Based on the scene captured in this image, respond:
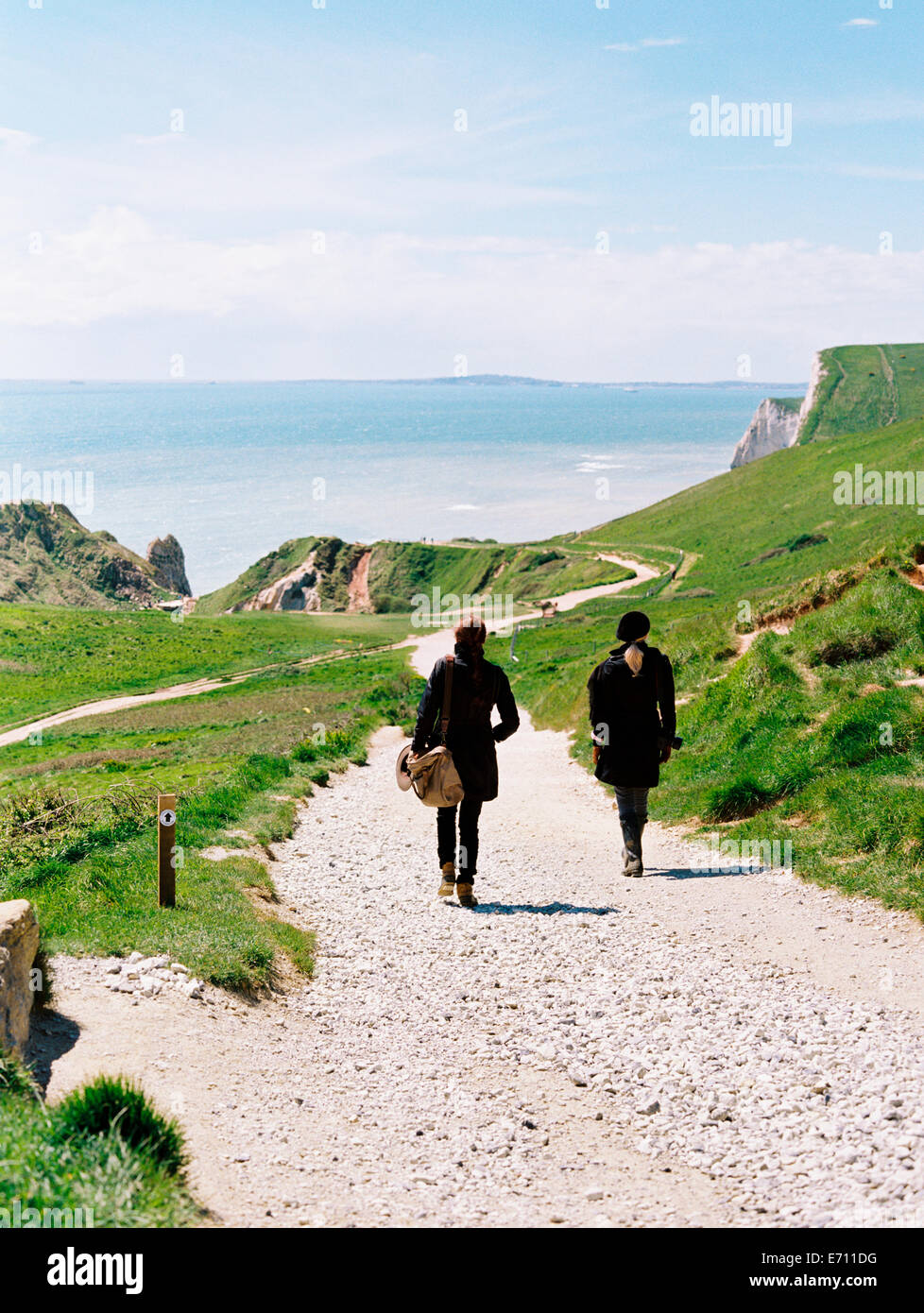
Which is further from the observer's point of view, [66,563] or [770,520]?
[66,563]

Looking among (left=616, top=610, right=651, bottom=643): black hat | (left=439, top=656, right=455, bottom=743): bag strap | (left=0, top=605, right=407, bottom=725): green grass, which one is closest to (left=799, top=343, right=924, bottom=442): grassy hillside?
(left=0, top=605, right=407, bottom=725): green grass

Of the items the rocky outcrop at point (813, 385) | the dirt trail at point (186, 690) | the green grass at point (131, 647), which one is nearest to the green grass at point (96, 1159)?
the dirt trail at point (186, 690)

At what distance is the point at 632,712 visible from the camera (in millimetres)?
11062

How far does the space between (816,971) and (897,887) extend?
1591 mm

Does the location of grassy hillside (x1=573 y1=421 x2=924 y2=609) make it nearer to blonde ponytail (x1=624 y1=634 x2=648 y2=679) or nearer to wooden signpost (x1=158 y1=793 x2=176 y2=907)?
blonde ponytail (x1=624 y1=634 x2=648 y2=679)

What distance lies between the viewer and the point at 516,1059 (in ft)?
22.8

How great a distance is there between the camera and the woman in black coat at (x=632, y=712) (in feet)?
35.8

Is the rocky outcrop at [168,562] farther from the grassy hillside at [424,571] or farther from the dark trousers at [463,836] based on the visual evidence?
the dark trousers at [463,836]

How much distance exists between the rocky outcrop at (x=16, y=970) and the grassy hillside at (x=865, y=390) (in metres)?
139

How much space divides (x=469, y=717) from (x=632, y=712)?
Answer: 2114 millimetres

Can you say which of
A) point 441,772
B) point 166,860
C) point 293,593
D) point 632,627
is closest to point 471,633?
point 441,772

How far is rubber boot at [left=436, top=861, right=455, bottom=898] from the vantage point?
35.0 ft

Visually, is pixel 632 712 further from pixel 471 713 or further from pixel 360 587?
pixel 360 587
